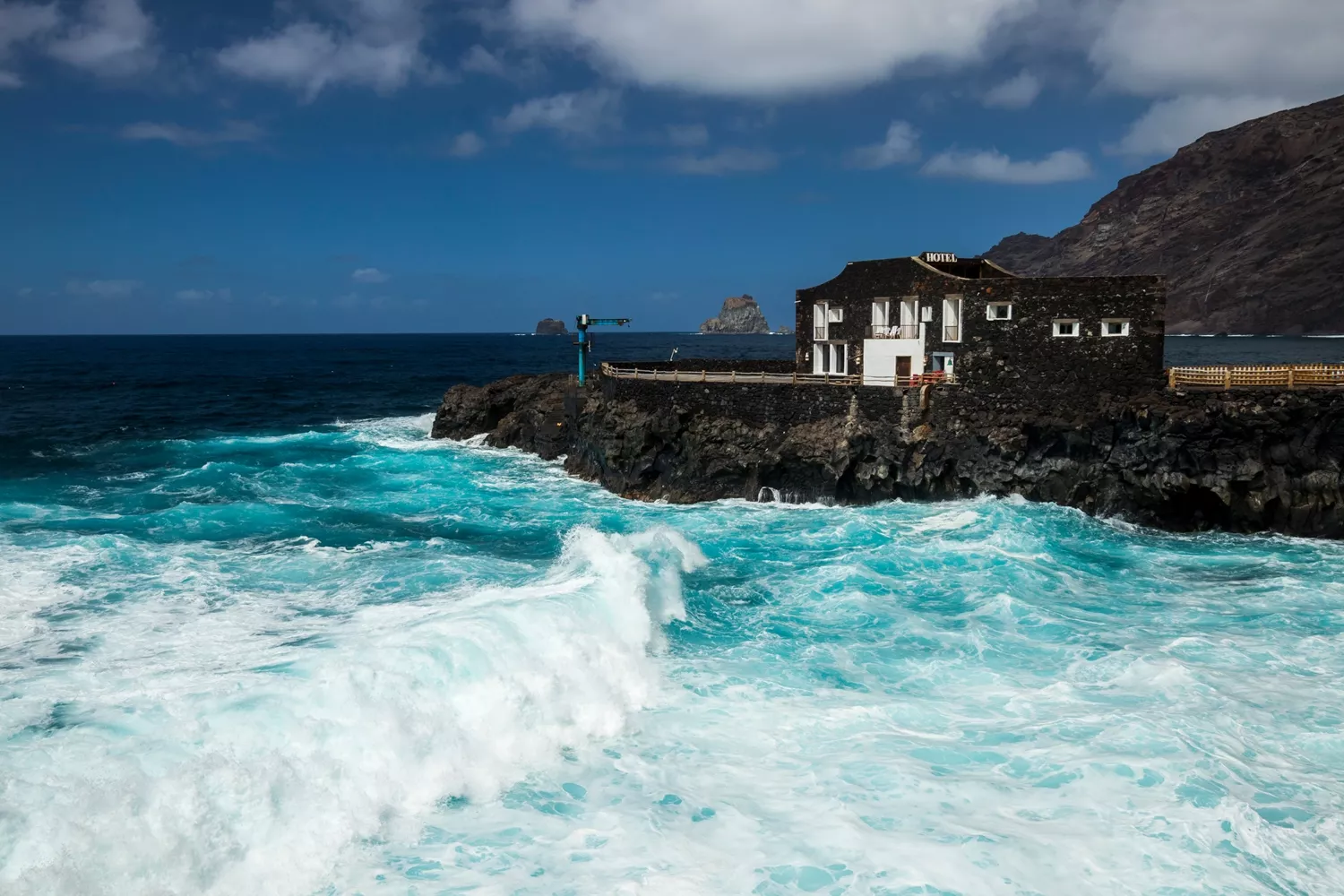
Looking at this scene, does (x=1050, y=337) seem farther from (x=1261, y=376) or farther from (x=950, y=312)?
(x=1261, y=376)

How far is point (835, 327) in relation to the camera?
39.9 m

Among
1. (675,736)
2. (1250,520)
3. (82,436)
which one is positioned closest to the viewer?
(675,736)

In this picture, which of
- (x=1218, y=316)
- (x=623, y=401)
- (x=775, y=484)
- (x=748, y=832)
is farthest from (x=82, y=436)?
(x=1218, y=316)

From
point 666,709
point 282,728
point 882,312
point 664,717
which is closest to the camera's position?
point 282,728

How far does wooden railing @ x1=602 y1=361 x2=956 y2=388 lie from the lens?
34.5 metres

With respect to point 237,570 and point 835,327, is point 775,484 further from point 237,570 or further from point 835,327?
point 237,570

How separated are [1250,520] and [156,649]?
31.5 meters

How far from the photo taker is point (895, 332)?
36.8 metres

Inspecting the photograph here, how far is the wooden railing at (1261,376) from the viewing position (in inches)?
1182

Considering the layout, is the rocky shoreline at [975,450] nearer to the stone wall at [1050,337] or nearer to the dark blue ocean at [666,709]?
the stone wall at [1050,337]

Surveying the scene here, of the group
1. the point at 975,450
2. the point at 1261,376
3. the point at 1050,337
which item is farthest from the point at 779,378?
the point at 1261,376

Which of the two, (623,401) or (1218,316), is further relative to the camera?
(1218,316)

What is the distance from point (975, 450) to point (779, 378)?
8229 millimetres

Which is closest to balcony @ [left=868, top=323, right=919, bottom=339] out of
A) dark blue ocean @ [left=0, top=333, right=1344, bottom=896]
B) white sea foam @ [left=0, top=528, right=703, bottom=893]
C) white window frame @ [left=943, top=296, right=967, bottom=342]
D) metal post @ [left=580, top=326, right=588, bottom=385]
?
white window frame @ [left=943, top=296, right=967, bottom=342]
